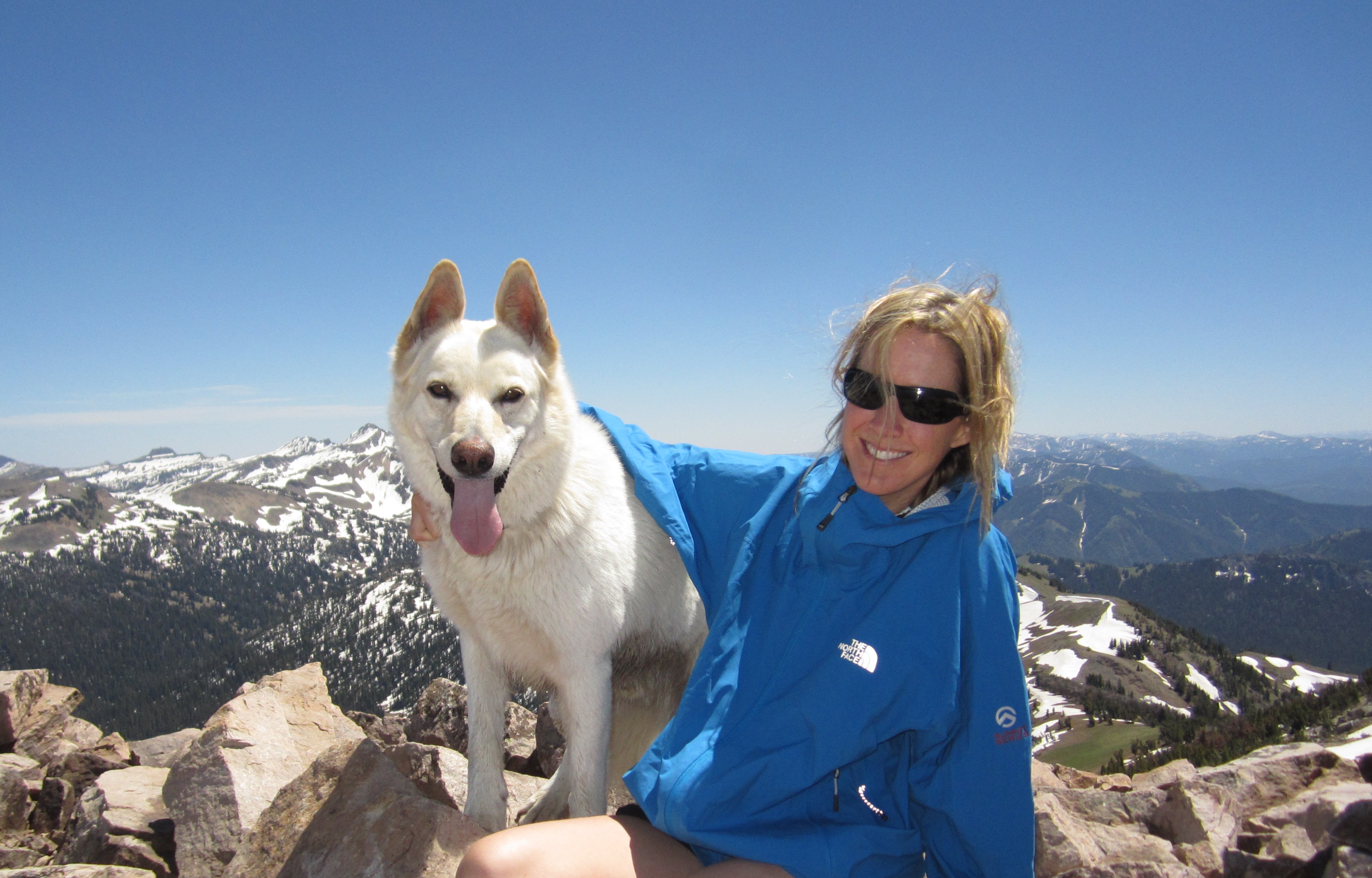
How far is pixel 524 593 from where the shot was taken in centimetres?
480

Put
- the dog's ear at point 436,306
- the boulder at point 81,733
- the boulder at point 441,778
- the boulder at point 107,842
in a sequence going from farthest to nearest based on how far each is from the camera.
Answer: the boulder at point 81,733 < the boulder at point 441,778 < the boulder at point 107,842 < the dog's ear at point 436,306

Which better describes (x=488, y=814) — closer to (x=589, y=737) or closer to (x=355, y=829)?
(x=355, y=829)

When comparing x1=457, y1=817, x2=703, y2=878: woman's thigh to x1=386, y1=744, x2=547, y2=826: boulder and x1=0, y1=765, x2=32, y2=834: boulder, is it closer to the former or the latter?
x1=386, y1=744, x2=547, y2=826: boulder

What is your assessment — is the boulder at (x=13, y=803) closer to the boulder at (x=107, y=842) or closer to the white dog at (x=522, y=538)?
the boulder at (x=107, y=842)

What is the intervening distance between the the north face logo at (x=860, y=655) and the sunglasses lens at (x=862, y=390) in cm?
132

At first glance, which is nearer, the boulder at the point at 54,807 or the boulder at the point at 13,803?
the boulder at the point at 13,803

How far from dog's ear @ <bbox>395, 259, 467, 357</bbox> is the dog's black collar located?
971mm

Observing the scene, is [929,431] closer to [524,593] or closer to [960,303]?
[960,303]

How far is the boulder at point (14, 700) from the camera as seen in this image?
9.12 metres

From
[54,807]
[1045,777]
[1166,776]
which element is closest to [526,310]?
[1045,777]

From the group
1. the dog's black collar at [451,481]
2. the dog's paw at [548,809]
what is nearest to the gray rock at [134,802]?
the dog's paw at [548,809]

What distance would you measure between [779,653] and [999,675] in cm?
115

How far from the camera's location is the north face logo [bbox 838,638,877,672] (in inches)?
140

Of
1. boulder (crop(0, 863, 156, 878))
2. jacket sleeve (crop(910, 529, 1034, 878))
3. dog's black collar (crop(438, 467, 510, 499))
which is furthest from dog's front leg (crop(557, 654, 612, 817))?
boulder (crop(0, 863, 156, 878))
